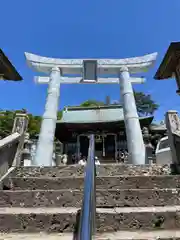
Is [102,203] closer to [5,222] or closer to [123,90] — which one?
[5,222]

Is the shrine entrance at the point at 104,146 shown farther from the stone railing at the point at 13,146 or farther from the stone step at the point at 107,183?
the stone step at the point at 107,183

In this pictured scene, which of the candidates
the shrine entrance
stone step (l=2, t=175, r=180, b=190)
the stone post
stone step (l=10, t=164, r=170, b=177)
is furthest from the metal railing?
the shrine entrance

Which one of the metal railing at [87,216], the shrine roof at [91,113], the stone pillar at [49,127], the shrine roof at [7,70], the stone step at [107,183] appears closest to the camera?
the metal railing at [87,216]

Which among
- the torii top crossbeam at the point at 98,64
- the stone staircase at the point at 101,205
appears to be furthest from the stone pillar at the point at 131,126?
the stone staircase at the point at 101,205

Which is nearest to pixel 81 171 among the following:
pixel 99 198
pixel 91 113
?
pixel 99 198

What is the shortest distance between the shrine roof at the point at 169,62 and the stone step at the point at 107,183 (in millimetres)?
2931

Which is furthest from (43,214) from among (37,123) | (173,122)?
(37,123)

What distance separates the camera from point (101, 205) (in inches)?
92.7

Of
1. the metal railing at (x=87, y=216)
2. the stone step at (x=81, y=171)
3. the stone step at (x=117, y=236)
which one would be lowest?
the stone step at (x=117, y=236)

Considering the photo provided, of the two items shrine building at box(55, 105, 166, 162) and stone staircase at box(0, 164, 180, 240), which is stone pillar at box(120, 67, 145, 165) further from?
shrine building at box(55, 105, 166, 162)

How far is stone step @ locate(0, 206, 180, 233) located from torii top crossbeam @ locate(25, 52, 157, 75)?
8138 millimetres

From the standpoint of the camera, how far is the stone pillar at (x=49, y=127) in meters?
7.00

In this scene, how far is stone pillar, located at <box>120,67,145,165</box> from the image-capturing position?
277 inches

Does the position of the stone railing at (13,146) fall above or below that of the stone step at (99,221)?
above
